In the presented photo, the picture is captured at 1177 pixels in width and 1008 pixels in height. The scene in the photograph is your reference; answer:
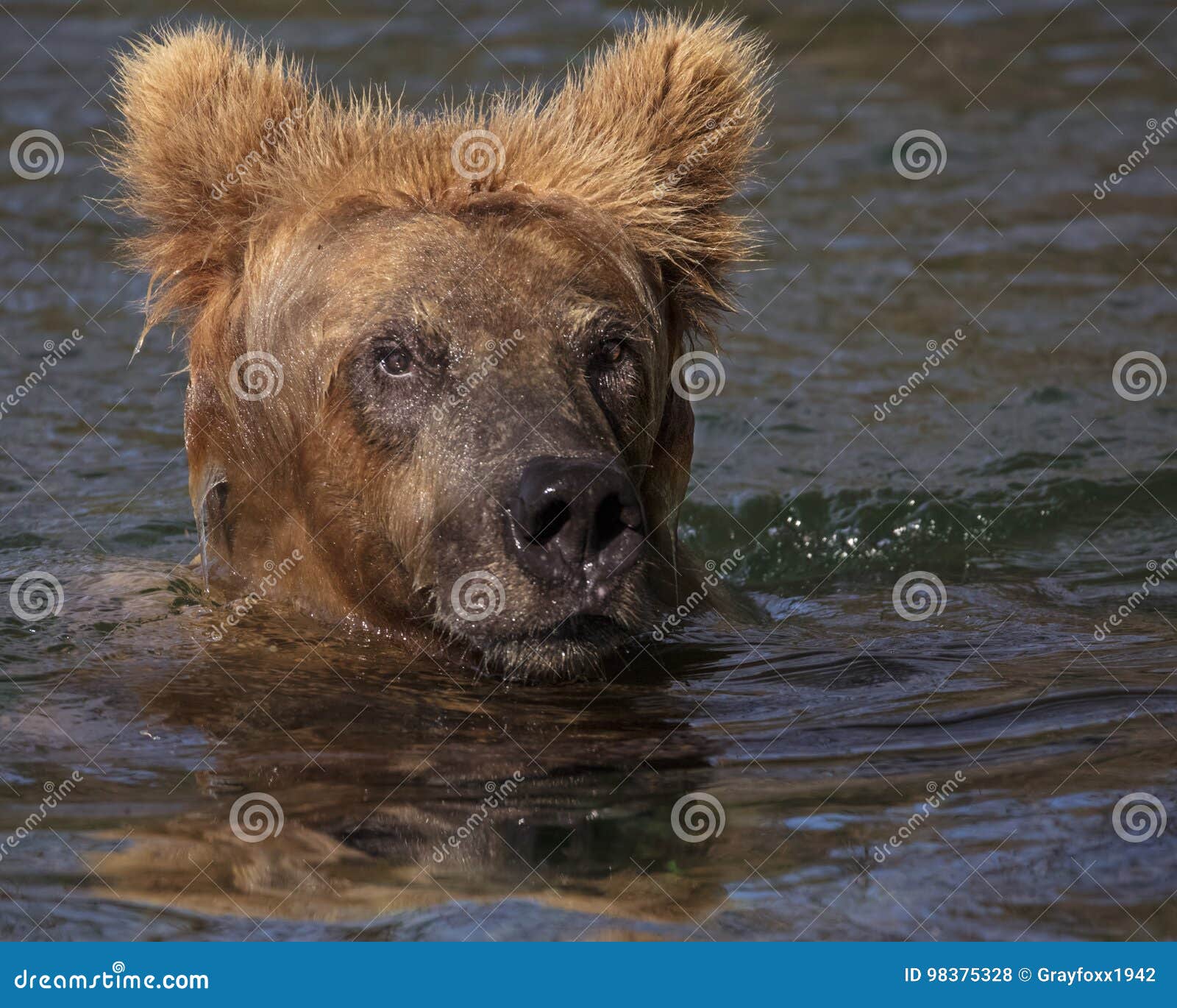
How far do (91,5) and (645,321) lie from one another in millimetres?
13164

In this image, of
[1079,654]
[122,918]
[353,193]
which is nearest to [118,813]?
[122,918]

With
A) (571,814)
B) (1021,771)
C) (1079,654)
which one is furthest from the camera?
(1079,654)

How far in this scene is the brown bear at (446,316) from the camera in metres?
5.75

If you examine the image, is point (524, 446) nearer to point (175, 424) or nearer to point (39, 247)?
point (175, 424)

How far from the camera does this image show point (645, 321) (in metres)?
6.55
